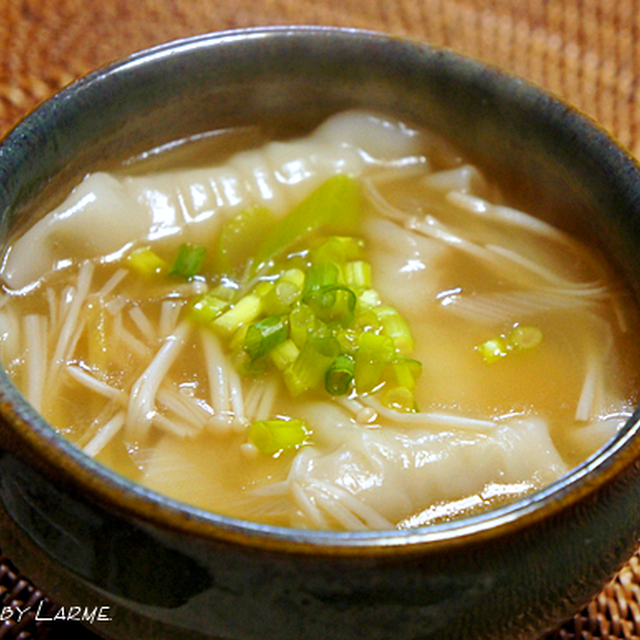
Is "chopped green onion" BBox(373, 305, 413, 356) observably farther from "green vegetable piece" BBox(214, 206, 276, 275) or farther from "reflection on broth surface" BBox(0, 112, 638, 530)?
"green vegetable piece" BBox(214, 206, 276, 275)

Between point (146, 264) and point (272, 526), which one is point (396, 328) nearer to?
point (146, 264)

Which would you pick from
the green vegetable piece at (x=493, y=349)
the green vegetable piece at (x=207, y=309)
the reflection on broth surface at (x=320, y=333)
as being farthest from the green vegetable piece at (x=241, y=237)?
the green vegetable piece at (x=493, y=349)

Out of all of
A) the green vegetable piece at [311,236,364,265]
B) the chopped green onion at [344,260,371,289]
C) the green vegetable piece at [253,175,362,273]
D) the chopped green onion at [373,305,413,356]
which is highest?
the green vegetable piece at [253,175,362,273]

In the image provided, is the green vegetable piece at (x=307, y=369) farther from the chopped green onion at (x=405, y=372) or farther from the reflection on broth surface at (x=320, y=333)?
the chopped green onion at (x=405, y=372)

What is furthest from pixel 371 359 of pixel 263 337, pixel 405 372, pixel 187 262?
pixel 187 262

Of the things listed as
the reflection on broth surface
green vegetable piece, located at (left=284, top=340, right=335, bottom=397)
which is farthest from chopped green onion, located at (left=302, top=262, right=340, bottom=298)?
green vegetable piece, located at (left=284, top=340, right=335, bottom=397)
